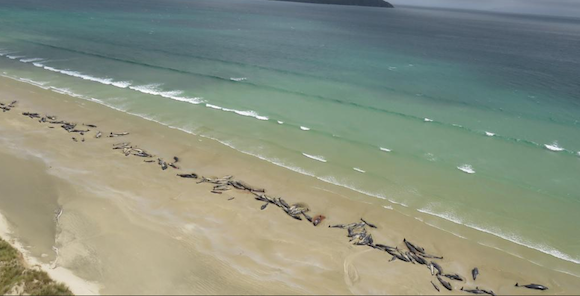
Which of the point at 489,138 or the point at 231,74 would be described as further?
the point at 231,74

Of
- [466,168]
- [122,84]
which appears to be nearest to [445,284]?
[466,168]

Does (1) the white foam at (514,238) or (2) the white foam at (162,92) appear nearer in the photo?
(1) the white foam at (514,238)

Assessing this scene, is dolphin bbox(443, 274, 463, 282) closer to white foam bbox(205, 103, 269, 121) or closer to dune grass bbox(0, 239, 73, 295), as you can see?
dune grass bbox(0, 239, 73, 295)

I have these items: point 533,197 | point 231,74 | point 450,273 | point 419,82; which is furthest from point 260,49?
point 450,273

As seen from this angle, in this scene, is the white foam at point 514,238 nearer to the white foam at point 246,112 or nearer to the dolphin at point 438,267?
the dolphin at point 438,267

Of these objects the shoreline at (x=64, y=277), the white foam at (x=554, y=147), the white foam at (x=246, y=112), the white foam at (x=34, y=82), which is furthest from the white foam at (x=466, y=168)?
the white foam at (x=34, y=82)

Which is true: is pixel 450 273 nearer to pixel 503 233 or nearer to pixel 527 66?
pixel 503 233

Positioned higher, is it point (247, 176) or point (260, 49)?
point (260, 49)
